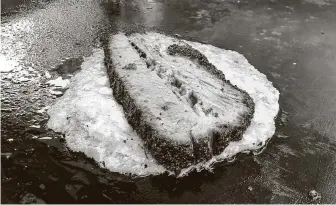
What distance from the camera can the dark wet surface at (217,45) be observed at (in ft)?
10.9

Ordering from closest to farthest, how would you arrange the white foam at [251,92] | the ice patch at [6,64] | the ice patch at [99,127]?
the ice patch at [99,127]
the white foam at [251,92]
the ice patch at [6,64]

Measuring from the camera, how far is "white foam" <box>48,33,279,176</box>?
11.8 ft

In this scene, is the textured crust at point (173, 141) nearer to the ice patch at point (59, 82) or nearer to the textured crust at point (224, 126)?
the textured crust at point (224, 126)

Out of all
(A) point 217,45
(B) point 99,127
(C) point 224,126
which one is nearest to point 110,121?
(B) point 99,127

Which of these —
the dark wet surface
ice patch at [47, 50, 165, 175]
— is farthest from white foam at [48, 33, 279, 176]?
the dark wet surface

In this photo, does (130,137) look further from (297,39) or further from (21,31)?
(297,39)

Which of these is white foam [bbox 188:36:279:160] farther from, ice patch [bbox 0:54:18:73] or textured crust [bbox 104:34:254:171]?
ice patch [bbox 0:54:18:73]

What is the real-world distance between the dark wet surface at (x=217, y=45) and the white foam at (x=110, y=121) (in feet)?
0.41

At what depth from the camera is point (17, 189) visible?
3.17 metres

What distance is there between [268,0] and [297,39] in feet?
6.19

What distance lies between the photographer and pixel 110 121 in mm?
4004

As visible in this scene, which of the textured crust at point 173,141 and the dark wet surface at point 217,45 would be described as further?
Answer: the textured crust at point 173,141

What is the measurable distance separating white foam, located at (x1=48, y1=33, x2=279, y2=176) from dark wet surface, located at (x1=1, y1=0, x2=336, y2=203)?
13 centimetres

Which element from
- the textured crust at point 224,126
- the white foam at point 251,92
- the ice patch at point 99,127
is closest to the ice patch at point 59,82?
the ice patch at point 99,127
